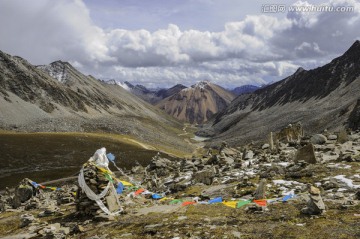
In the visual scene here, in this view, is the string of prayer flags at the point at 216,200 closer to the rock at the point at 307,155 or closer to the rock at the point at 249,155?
the rock at the point at 307,155

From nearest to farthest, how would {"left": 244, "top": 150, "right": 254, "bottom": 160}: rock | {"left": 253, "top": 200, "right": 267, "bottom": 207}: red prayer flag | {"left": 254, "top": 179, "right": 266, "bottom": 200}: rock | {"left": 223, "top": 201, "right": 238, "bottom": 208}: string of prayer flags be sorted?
{"left": 253, "top": 200, "right": 267, "bottom": 207}: red prayer flag → {"left": 223, "top": 201, "right": 238, "bottom": 208}: string of prayer flags → {"left": 254, "top": 179, "right": 266, "bottom": 200}: rock → {"left": 244, "top": 150, "right": 254, "bottom": 160}: rock

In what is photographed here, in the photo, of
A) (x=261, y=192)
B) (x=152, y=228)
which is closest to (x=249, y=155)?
(x=261, y=192)

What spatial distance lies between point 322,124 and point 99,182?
377 feet

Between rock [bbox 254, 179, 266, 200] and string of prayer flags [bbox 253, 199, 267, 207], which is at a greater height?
rock [bbox 254, 179, 266, 200]

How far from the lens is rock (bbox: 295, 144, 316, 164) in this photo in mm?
26641

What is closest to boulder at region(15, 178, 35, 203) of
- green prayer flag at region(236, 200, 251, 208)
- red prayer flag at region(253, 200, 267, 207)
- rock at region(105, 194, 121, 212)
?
rock at region(105, 194, 121, 212)

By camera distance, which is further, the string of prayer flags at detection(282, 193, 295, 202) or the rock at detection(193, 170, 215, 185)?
the rock at detection(193, 170, 215, 185)

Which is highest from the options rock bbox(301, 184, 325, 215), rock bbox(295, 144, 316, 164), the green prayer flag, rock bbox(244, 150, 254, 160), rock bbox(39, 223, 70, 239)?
rock bbox(295, 144, 316, 164)

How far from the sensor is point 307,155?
2692cm

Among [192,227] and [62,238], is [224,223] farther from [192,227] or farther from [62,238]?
[62,238]

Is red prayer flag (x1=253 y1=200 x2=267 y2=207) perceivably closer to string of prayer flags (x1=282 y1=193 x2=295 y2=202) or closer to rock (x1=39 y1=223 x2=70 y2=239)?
string of prayer flags (x1=282 y1=193 x2=295 y2=202)

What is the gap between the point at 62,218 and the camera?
848 inches

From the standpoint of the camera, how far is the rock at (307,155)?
26.6m

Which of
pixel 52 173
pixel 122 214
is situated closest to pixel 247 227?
pixel 122 214
